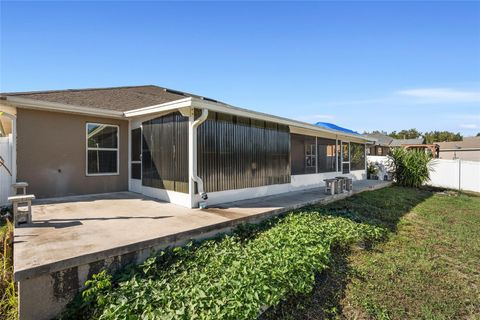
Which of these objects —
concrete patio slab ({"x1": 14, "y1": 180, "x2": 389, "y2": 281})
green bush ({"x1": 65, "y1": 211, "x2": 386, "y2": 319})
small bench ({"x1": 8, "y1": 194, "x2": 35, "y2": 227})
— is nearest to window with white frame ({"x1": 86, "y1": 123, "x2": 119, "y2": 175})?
concrete patio slab ({"x1": 14, "y1": 180, "x2": 389, "y2": 281})

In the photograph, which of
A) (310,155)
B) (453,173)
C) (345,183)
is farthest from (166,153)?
(453,173)

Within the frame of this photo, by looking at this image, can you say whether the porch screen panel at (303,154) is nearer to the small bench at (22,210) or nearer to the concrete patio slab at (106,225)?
the concrete patio slab at (106,225)

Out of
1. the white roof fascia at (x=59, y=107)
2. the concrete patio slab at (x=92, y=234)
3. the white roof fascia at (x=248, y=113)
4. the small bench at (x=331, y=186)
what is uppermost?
the white roof fascia at (x=59, y=107)

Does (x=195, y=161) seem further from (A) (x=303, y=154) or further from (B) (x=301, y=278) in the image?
(A) (x=303, y=154)

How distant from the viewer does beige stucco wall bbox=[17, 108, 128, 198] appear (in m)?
6.07

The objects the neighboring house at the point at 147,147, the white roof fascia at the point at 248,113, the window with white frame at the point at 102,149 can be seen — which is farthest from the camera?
the window with white frame at the point at 102,149

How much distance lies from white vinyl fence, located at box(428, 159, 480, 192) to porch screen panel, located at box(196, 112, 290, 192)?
10.9 metres

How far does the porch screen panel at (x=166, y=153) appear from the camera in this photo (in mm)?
5820

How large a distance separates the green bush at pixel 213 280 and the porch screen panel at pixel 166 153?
7.41 ft

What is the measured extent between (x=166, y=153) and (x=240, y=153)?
1.95m

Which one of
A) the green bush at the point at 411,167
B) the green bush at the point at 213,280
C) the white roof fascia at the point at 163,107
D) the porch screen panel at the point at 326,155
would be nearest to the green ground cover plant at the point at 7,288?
the green bush at the point at 213,280

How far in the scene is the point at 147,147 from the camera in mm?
6977

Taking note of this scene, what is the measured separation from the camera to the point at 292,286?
303 centimetres

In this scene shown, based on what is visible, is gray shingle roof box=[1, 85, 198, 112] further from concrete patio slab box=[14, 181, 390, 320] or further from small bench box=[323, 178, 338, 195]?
small bench box=[323, 178, 338, 195]
